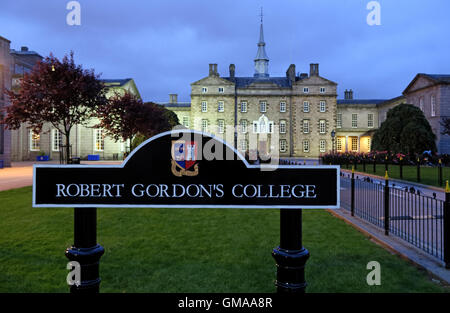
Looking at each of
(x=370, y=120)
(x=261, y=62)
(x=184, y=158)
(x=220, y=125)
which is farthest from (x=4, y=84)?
(x=370, y=120)

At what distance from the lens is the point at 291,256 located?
1.95 meters

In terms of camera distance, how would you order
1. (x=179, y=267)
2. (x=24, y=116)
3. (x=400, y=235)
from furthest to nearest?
(x=24, y=116)
(x=400, y=235)
(x=179, y=267)

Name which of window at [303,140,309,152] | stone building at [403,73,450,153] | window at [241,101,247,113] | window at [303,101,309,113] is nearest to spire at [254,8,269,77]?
window at [241,101,247,113]

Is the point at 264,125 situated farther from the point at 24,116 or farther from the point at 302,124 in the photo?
the point at 24,116

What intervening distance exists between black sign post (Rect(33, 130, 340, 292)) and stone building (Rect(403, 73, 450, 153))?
42.6 m

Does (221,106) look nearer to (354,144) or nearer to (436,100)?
(354,144)

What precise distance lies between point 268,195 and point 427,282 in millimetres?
3161

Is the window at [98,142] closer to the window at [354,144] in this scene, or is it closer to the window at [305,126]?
the window at [305,126]

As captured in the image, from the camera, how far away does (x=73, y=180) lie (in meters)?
2.08

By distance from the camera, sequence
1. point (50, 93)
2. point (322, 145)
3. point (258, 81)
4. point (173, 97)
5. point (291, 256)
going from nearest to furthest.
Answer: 1. point (291, 256)
2. point (50, 93)
3. point (322, 145)
4. point (258, 81)
5. point (173, 97)

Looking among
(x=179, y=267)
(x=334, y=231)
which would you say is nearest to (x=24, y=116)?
(x=179, y=267)

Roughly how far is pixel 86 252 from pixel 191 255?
2.96 meters

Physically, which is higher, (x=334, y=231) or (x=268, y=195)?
(x=268, y=195)

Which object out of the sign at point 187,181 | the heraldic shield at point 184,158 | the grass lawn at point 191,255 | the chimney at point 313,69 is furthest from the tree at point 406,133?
the heraldic shield at point 184,158
